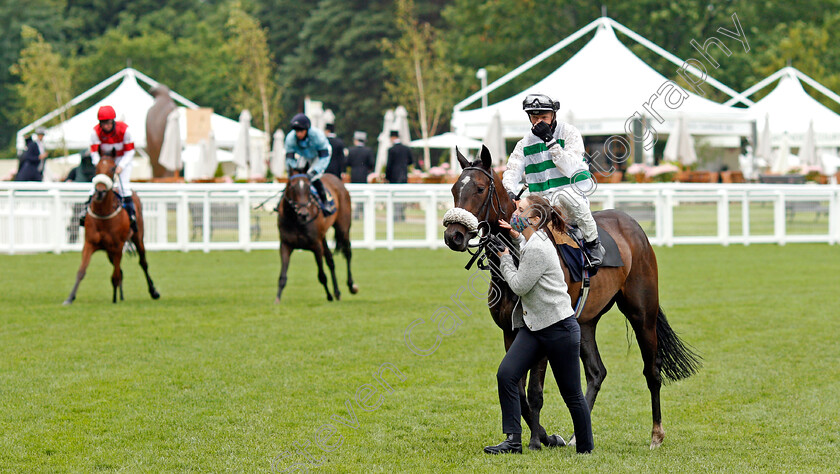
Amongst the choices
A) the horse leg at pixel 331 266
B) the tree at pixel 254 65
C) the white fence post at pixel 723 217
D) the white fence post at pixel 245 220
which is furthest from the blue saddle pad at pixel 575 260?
the tree at pixel 254 65

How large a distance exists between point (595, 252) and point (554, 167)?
0.54 metres

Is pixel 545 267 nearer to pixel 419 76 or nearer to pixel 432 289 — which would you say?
pixel 432 289

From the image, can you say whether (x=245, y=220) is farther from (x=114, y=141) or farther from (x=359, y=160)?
(x=114, y=141)

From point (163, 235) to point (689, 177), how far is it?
11.0 m

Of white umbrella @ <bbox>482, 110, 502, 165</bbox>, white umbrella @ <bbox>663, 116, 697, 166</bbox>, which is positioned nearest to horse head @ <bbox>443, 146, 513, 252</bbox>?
white umbrella @ <bbox>663, 116, 697, 166</bbox>

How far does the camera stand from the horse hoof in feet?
18.4

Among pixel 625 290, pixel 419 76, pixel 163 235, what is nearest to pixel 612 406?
pixel 625 290

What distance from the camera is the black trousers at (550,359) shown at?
5.21 meters

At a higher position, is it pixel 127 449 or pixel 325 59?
pixel 325 59

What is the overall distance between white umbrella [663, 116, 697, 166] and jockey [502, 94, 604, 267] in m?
18.6

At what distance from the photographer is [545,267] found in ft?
16.8

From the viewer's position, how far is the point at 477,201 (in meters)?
5.12

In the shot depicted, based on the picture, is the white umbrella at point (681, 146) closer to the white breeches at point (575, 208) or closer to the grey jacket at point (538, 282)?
the white breeches at point (575, 208)

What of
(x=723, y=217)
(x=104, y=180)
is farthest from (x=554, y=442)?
(x=723, y=217)
